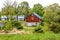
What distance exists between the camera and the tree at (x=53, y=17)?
28.7 m

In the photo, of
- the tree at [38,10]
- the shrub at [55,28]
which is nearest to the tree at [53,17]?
the shrub at [55,28]

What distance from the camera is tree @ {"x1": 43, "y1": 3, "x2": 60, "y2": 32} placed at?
1130 inches

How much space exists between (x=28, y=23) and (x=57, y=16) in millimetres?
23686

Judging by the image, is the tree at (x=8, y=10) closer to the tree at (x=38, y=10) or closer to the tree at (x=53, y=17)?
the tree at (x=53, y=17)

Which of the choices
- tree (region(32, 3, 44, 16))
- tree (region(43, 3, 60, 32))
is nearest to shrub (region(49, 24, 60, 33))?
tree (region(43, 3, 60, 32))

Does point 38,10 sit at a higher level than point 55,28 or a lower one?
higher

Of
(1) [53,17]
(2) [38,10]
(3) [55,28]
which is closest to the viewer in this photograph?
(3) [55,28]

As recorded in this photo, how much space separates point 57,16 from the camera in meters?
29.7

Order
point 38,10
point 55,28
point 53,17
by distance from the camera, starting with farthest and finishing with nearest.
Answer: point 38,10, point 53,17, point 55,28

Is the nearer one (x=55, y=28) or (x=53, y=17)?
(x=55, y=28)

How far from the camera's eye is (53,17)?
30156 mm

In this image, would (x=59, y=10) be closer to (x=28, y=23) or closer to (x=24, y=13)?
(x=28, y=23)

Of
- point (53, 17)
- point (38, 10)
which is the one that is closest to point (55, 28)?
point (53, 17)

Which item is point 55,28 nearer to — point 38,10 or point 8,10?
point 8,10
